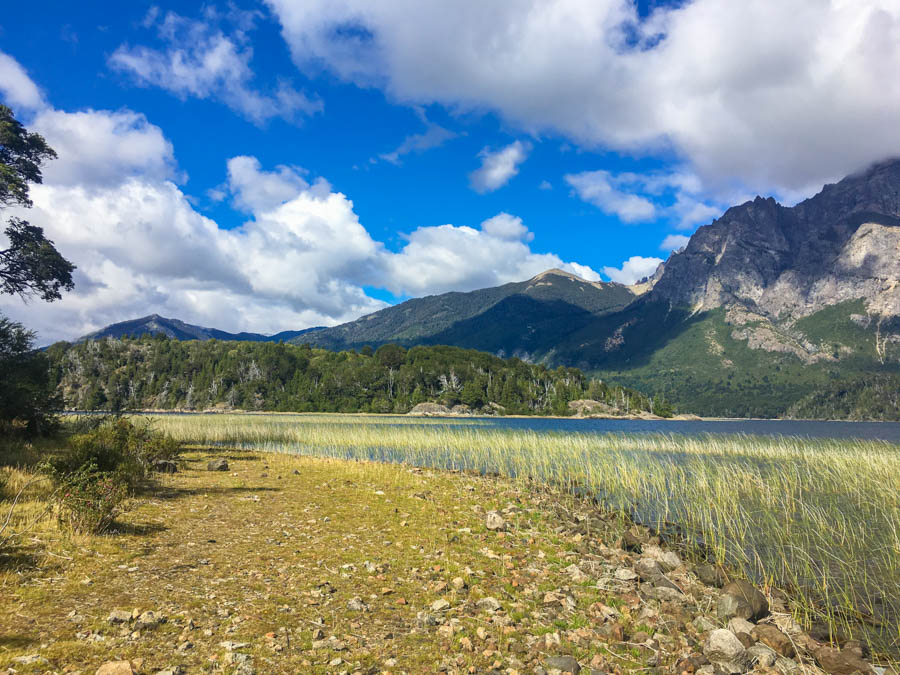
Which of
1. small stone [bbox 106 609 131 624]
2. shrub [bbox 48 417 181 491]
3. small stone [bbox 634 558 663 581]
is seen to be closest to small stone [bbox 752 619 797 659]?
small stone [bbox 634 558 663 581]

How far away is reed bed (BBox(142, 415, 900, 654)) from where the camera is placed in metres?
11.0

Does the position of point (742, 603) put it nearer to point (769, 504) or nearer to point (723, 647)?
point (723, 647)

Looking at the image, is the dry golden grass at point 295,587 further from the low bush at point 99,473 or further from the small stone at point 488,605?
the low bush at point 99,473

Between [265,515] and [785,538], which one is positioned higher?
[265,515]

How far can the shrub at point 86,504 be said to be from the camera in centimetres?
1045

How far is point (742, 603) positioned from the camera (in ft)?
30.0

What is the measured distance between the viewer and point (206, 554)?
10.1 m

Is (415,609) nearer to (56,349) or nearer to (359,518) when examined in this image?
(359,518)

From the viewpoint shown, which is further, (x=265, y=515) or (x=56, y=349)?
(x=56, y=349)

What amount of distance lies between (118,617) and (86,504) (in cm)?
536

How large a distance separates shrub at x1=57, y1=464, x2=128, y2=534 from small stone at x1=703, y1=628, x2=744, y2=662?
12.8 m

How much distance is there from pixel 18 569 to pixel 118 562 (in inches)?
60.7

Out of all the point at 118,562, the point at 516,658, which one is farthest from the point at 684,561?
the point at 118,562

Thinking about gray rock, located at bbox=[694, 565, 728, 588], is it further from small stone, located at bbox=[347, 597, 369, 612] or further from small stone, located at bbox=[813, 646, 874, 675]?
small stone, located at bbox=[347, 597, 369, 612]
